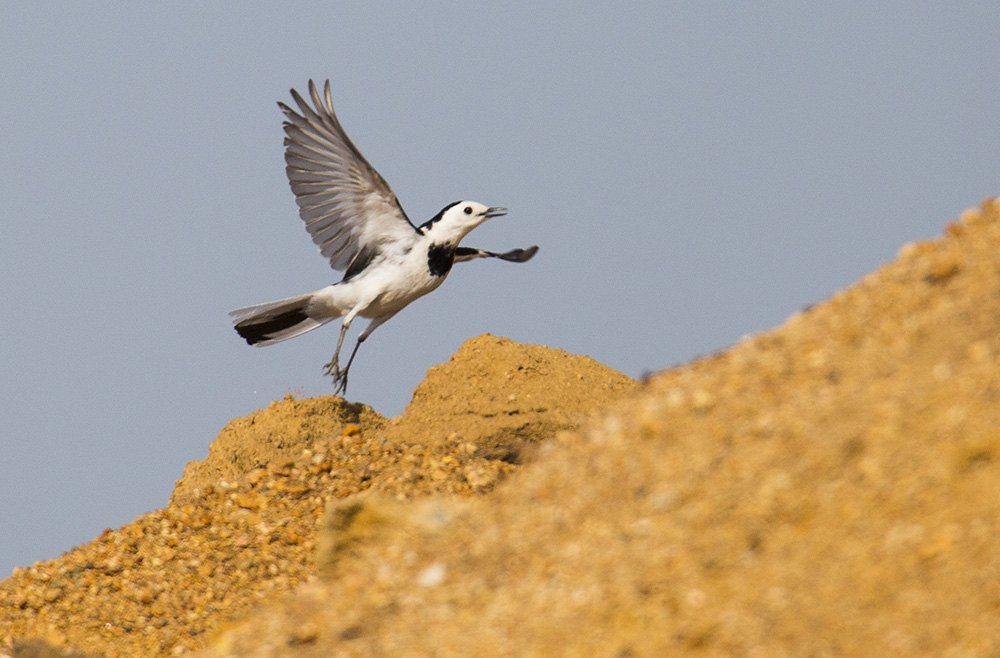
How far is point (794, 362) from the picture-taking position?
13.5ft

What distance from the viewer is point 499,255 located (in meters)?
10.2

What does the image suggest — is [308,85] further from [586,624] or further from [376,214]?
[586,624]

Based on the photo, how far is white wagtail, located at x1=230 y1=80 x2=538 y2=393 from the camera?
902 centimetres


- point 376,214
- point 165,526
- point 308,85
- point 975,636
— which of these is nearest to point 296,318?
point 376,214

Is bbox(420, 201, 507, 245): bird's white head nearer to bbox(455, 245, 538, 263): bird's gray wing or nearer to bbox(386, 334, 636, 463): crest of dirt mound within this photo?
bbox(455, 245, 538, 263): bird's gray wing

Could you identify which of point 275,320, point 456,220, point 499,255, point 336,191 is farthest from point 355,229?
point 499,255

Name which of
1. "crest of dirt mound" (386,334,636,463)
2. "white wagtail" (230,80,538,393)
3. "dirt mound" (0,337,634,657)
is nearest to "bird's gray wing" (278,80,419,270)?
"white wagtail" (230,80,538,393)

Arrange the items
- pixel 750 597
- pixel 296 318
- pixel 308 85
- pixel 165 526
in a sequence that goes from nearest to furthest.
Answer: pixel 750 597
pixel 165 526
pixel 308 85
pixel 296 318

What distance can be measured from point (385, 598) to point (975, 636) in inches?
70.5

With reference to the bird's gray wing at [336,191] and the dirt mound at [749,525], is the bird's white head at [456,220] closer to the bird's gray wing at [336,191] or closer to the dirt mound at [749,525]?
the bird's gray wing at [336,191]

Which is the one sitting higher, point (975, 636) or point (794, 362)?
point (794, 362)

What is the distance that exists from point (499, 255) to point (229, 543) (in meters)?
4.23

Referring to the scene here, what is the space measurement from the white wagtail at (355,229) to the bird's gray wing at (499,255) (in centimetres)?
19

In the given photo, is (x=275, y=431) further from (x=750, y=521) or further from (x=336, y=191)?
(x=750, y=521)
